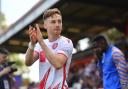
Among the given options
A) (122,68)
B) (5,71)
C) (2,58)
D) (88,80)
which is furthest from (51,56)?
(88,80)

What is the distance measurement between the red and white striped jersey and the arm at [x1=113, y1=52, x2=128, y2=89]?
70.6 inches

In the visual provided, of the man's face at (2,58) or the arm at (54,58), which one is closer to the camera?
the arm at (54,58)

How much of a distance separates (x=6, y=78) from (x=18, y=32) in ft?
32.1

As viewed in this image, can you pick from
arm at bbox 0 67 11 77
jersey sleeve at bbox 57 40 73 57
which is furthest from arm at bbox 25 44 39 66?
arm at bbox 0 67 11 77

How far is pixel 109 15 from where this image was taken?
17734mm

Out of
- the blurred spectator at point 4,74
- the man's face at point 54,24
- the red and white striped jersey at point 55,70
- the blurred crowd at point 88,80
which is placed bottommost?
the blurred crowd at point 88,80

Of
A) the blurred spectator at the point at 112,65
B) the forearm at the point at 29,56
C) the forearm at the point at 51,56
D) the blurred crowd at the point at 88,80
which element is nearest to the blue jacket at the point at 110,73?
the blurred spectator at the point at 112,65

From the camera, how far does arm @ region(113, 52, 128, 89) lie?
6512 millimetres

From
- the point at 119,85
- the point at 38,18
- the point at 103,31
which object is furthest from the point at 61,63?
the point at 103,31

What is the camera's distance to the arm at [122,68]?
6.51 metres

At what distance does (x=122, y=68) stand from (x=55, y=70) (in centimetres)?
197

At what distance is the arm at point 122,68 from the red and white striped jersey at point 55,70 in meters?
1.79

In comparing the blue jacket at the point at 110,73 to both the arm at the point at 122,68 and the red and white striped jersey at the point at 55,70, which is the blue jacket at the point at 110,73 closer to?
the arm at the point at 122,68

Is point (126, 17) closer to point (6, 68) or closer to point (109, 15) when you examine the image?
point (109, 15)
